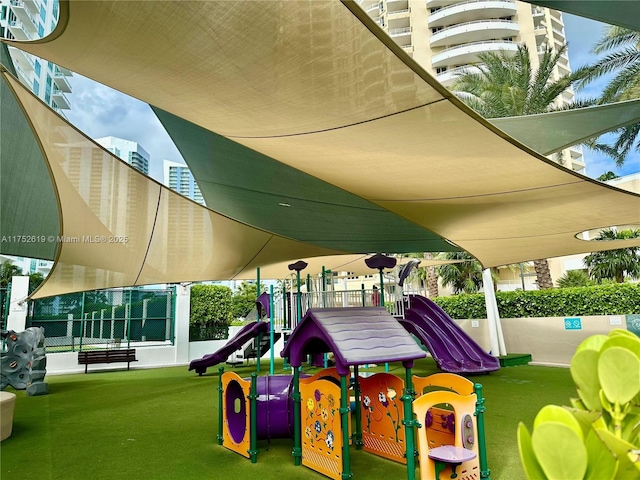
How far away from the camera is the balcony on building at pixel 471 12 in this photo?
38.3m

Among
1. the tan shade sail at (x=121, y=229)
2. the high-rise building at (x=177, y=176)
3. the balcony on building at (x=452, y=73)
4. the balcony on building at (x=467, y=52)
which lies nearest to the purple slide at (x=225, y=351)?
the tan shade sail at (x=121, y=229)

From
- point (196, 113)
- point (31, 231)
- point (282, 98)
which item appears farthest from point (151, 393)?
point (282, 98)

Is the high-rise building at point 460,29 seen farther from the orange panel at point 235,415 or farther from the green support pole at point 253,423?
the green support pole at point 253,423

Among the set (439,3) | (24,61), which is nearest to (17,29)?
(24,61)

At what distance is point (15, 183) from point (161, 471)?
4.69 metres

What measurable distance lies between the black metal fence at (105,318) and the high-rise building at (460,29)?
100.0 feet

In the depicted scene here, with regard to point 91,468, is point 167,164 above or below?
above

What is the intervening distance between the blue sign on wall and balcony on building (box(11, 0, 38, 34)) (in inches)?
1705

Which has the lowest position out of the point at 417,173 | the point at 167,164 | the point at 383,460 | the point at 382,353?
the point at 383,460

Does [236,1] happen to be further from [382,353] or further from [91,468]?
[91,468]

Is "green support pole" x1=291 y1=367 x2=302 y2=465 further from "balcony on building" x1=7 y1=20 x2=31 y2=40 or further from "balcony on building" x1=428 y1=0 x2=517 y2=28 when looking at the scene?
"balcony on building" x1=428 y1=0 x2=517 y2=28

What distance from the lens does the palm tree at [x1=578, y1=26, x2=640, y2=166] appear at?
11.9 meters

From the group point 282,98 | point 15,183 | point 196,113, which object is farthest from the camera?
point 15,183

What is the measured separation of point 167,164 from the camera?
33.8m
